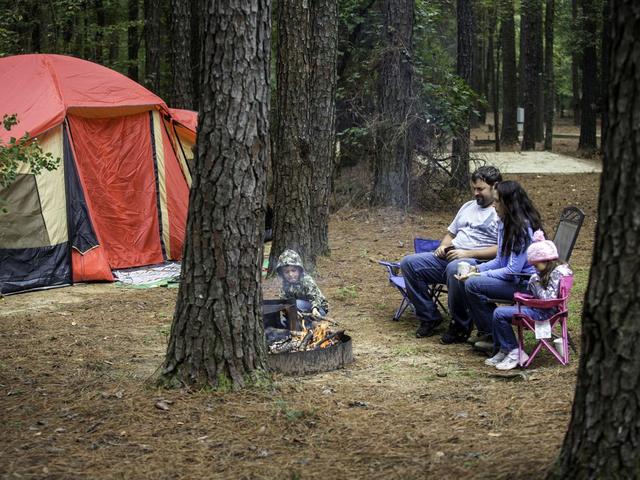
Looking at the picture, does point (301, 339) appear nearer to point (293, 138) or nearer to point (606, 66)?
point (293, 138)

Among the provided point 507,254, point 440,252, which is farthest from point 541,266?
point 440,252

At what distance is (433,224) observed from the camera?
43.2ft

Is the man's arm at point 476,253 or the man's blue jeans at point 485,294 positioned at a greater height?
the man's arm at point 476,253

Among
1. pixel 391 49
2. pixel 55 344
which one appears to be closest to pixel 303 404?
pixel 55 344

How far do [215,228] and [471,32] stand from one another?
12.4 m

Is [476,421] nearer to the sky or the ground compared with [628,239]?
nearer to the ground

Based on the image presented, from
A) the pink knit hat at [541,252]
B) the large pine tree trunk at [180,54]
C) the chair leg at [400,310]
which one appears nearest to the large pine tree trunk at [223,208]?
the pink knit hat at [541,252]

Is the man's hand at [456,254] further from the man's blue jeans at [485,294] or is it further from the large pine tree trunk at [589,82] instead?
the large pine tree trunk at [589,82]

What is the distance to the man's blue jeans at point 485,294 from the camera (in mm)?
6336

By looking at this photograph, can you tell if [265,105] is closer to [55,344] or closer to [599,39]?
[55,344]

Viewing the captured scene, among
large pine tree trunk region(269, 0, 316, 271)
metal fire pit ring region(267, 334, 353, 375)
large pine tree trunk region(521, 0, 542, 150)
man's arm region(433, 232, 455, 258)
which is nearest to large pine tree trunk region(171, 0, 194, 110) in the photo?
large pine tree trunk region(269, 0, 316, 271)

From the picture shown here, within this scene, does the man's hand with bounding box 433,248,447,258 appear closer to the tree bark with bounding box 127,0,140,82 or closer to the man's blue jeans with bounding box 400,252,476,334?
the man's blue jeans with bounding box 400,252,476,334

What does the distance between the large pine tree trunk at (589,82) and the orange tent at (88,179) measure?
549 inches

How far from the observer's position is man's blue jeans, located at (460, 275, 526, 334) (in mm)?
6336
